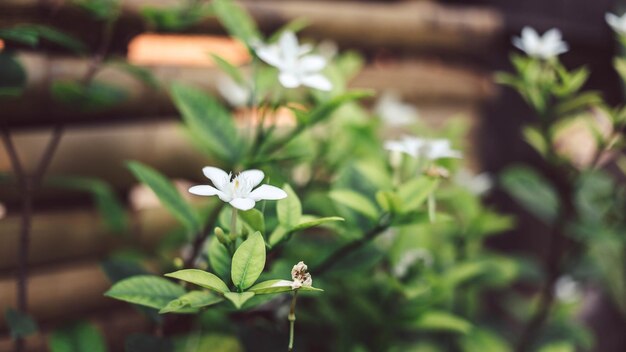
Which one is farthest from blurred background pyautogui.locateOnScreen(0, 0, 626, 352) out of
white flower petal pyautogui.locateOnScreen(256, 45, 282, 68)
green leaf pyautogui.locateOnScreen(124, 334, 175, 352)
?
green leaf pyautogui.locateOnScreen(124, 334, 175, 352)

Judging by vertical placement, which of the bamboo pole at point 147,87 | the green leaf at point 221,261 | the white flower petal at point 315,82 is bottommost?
the green leaf at point 221,261

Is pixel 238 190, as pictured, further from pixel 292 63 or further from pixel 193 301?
pixel 292 63

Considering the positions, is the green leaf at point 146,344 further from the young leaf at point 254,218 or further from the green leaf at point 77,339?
the young leaf at point 254,218

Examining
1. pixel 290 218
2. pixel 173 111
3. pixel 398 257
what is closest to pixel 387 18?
pixel 173 111

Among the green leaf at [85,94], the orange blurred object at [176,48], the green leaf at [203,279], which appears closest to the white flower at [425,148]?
the green leaf at [203,279]

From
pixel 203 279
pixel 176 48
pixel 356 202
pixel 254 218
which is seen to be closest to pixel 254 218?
pixel 254 218

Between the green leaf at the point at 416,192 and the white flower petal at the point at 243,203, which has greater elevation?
the green leaf at the point at 416,192
